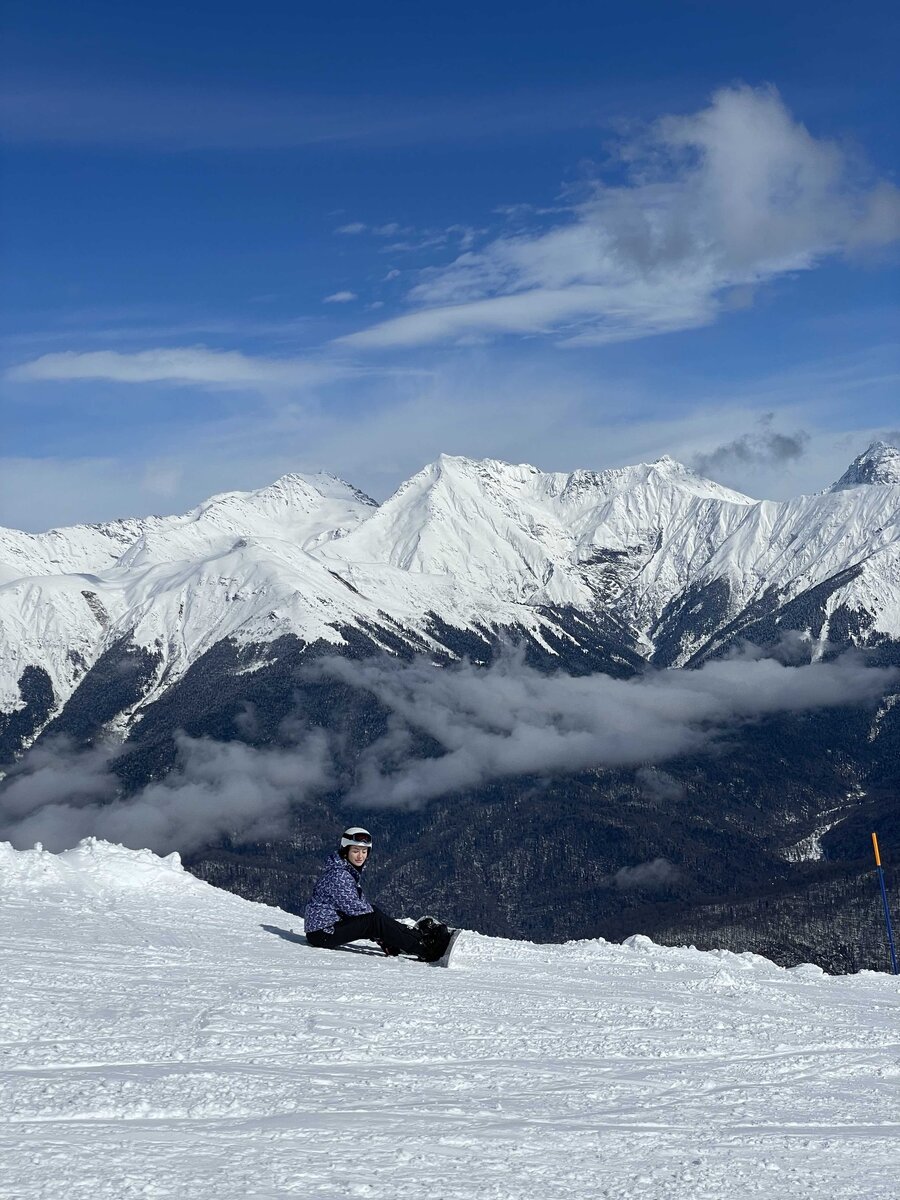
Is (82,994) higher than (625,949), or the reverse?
(82,994)

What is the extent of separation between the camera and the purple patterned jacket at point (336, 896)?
18.2 metres

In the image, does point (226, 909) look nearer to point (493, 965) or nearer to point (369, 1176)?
point (493, 965)

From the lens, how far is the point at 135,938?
17.8 m

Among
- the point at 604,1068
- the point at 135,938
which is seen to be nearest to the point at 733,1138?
the point at 604,1068

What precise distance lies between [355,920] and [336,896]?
0.50m

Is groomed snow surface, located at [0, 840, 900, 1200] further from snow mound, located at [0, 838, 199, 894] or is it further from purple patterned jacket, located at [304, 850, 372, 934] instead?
snow mound, located at [0, 838, 199, 894]

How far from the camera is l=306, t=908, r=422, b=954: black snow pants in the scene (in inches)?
717

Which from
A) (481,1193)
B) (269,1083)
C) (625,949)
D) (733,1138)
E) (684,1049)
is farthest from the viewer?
(625,949)

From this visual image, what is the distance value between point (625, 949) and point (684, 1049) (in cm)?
914

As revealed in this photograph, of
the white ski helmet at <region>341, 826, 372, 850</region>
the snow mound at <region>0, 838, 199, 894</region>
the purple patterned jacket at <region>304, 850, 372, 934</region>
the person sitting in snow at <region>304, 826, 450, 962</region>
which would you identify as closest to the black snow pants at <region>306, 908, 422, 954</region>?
the person sitting in snow at <region>304, 826, 450, 962</region>

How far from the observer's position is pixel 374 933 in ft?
60.1

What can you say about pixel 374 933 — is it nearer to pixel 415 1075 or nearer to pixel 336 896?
pixel 336 896

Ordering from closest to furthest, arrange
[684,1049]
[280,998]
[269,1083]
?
[269,1083] → [684,1049] → [280,998]

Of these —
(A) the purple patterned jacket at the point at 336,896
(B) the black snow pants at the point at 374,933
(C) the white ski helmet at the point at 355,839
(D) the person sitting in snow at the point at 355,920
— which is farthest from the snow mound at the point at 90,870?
(C) the white ski helmet at the point at 355,839
